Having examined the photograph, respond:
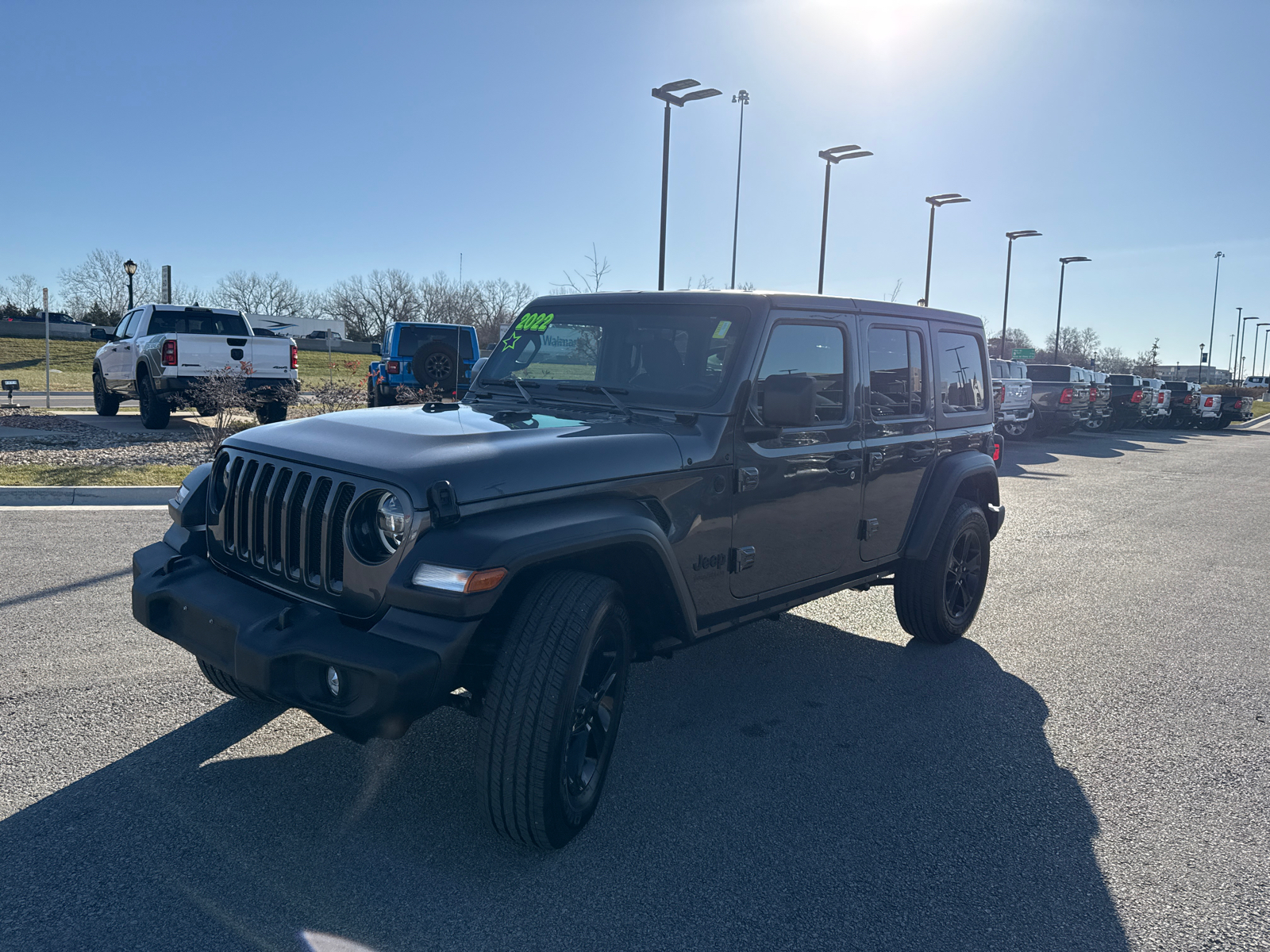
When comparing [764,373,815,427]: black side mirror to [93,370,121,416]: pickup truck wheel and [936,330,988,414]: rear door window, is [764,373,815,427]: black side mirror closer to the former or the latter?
[936,330,988,414]: rear door window

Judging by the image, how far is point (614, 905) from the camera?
274 cm

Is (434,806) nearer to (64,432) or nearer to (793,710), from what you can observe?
(793,710)

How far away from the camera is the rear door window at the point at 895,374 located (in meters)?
4.56

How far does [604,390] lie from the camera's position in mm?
4008

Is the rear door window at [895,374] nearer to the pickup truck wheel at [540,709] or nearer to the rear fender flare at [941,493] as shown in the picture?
the rear fender flare at [941,493]

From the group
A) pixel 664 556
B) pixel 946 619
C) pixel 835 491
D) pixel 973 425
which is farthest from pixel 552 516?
pixel 973 425

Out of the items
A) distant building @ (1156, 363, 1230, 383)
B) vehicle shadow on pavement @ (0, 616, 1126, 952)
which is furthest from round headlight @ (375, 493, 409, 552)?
distant building @ (1156, 363, 1230, 383)

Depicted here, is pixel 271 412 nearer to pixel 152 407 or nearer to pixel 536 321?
pixel 152 407

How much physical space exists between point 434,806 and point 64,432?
13.0 m

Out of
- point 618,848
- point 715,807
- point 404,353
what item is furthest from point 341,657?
point 404,353

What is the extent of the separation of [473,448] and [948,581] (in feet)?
11.2

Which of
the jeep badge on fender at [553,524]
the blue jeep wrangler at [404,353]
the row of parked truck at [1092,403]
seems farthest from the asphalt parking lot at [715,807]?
the row of parked truck at [1092,403]

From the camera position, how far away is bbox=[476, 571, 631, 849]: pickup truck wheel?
9.12ft

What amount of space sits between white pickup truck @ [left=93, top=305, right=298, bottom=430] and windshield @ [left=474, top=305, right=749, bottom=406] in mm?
10363
